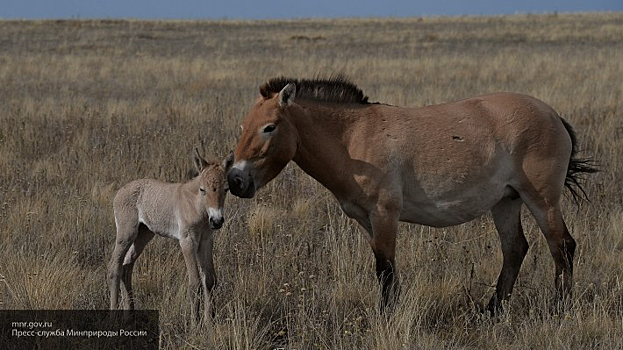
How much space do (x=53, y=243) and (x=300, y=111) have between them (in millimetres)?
2641

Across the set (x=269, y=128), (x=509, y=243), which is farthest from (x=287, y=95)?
(x=509, y=243)

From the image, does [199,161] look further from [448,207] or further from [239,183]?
[448,207]

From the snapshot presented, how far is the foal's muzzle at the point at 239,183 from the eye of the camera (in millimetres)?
4836

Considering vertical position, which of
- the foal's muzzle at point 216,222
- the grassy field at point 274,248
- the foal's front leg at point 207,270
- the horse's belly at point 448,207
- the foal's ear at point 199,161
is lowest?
the grassy field at point 274,248

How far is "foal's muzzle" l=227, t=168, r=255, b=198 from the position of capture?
4836 millimetres

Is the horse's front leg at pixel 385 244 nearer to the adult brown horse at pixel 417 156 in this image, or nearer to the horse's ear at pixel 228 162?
the adult brown horse at pixel 417 156

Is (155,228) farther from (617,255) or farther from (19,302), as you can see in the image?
(617,255)

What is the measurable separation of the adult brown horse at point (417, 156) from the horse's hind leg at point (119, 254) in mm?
1030

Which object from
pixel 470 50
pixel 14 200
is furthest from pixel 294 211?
pixel 470 50

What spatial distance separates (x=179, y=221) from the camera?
199 inches

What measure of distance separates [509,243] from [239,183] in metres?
2.41

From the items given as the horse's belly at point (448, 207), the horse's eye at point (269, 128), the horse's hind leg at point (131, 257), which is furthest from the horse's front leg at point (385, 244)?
the horse's hind leg at point (131, 257)

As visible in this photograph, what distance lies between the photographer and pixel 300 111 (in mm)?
5449

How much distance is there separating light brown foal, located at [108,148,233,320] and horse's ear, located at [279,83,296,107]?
572 millimetres
